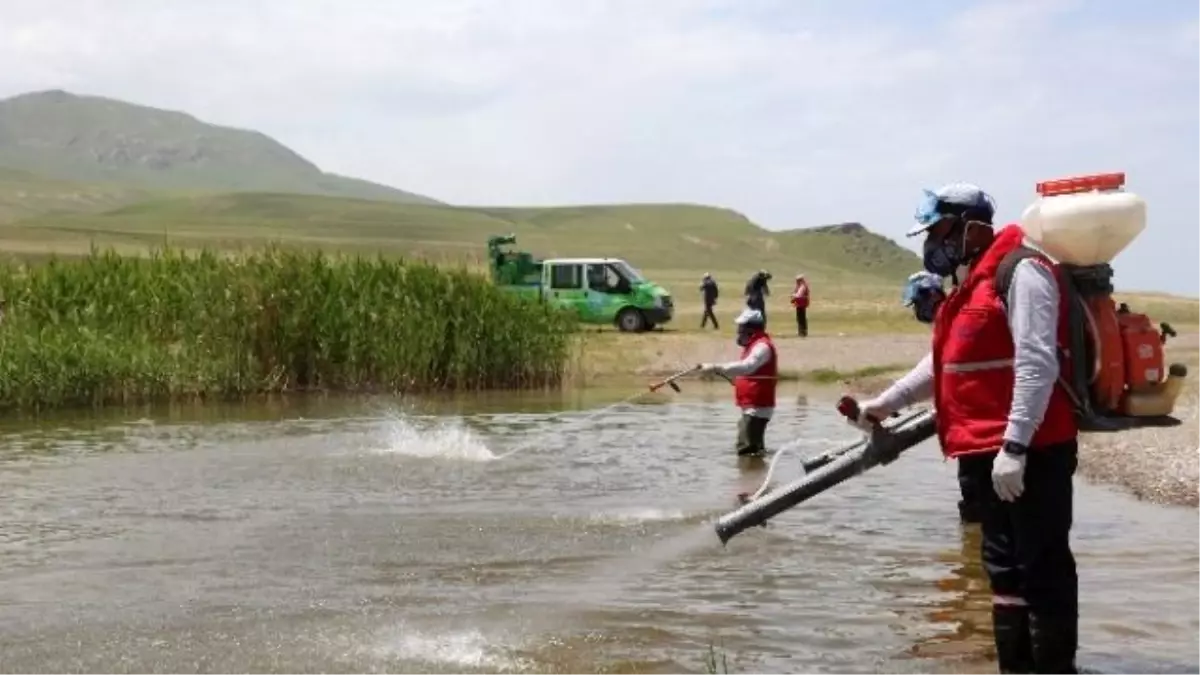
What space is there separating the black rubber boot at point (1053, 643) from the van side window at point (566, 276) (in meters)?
33.1

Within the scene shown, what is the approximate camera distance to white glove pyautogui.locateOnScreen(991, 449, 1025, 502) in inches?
215

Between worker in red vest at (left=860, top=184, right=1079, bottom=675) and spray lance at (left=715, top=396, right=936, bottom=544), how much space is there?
793 millimetres

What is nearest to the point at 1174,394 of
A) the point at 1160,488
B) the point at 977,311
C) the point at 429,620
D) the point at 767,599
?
the point at 977,311

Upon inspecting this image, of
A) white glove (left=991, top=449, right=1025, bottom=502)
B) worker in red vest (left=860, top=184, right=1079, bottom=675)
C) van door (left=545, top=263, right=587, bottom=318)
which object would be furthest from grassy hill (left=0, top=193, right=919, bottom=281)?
white glove (left=991, top=449, right=1025, bottom=502)

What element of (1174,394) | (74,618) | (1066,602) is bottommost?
(74,618)

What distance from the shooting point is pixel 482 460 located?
1492 cm

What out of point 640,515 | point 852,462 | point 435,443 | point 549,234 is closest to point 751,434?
point 640,515

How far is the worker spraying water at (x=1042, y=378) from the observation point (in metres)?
5.50

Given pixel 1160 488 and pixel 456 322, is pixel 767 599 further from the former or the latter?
pixel 456 322

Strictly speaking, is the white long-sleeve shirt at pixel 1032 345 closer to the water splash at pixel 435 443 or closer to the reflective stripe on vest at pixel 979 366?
the reflective stripe on vest at pixel 979 366

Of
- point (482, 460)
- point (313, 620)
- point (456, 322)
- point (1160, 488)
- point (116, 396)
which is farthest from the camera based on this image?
point (456, 322)

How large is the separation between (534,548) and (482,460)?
488 centimetres

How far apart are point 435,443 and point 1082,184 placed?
10901 mm

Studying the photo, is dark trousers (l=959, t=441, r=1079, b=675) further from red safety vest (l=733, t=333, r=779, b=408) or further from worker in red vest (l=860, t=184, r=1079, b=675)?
red safety vest (l=733, t=333, r=779, b=408)
